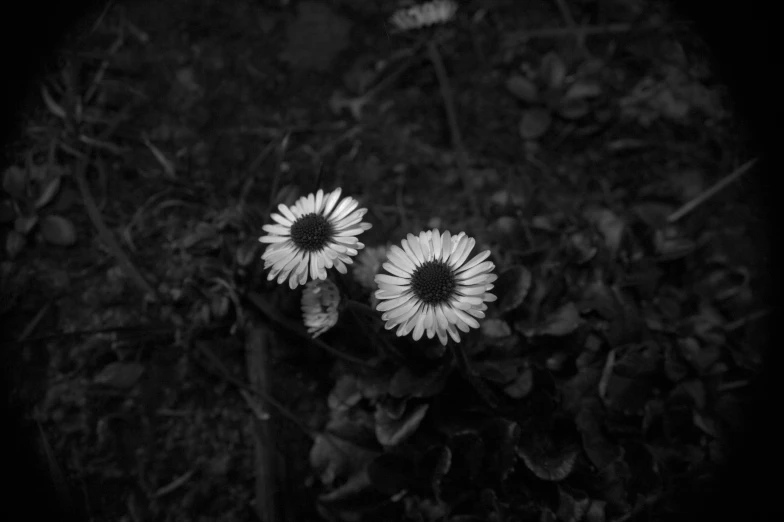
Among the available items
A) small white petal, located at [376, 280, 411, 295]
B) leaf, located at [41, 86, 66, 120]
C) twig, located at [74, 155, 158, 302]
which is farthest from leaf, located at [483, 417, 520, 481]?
leaf, located at [41, 86, 66, 120]

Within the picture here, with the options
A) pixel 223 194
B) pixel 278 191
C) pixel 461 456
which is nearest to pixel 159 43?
pixel 223 194

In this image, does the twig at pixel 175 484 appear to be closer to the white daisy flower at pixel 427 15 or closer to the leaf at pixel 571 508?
the leaf at pixel 571 508

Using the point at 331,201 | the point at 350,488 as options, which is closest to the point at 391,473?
the point at 350,488

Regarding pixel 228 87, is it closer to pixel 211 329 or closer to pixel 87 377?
pixel 211 329

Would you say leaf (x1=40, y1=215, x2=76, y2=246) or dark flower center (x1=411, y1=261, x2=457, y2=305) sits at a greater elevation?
leaf (x1=40, y1=215, x2=76, y2=246)

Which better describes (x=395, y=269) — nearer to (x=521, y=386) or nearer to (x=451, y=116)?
(x=521, y=386)

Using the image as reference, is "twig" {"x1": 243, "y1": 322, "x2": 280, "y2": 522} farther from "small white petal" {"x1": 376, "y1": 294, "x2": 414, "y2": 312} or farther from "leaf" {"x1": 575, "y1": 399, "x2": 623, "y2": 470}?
"leaf" {"x1": 575, "y1": 399, "x2": 623, "y2": 470}
